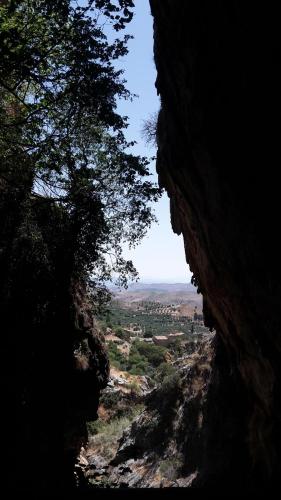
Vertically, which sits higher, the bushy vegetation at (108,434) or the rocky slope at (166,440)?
the rocky slope at (166,440)

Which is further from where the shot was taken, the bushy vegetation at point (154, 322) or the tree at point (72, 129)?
the bushy vegetation at point (154, 322)

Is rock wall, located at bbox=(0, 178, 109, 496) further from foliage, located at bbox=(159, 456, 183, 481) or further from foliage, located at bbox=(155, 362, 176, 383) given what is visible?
foliage, located at bbox=(155, 362, 176, 383)

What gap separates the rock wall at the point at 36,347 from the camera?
12617 mm

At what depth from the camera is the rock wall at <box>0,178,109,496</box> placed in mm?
12617

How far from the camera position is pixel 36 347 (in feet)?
45.5

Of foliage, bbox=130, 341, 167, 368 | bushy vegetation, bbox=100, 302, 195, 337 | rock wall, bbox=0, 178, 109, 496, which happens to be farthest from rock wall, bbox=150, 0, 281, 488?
bushy vegetation, bbox=100, 302, 195, 337

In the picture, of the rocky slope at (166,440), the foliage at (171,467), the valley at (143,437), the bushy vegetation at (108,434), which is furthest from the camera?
the bushy vegetation at (108,434)

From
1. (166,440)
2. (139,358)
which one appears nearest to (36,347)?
(166,440)

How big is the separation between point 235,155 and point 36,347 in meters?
9.31

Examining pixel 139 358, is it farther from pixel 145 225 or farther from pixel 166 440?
pixel 145 225

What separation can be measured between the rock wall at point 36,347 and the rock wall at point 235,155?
5585 millimetres

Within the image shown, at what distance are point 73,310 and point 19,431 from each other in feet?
15.0

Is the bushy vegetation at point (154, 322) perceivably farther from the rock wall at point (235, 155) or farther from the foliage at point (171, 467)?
the rock wall at point (235, 155)

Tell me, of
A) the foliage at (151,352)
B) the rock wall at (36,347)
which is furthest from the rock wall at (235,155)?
the foliage at (151,352)
